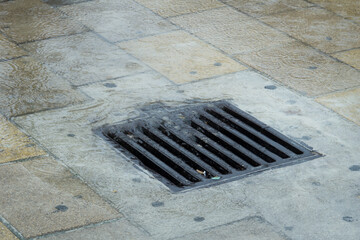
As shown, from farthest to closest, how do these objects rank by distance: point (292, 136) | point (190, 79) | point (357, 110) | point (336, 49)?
point (336, 49), point (190, 79), point (357, 110), point (292, 136)

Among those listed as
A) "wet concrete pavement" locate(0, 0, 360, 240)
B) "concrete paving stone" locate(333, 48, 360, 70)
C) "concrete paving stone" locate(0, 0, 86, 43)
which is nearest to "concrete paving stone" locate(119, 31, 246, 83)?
"wet concrete pavement" locate(0, 0, 360, 240)

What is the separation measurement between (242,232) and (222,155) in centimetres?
103

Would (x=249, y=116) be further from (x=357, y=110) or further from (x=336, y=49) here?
(x=336, y=49)

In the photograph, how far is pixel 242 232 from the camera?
454cm

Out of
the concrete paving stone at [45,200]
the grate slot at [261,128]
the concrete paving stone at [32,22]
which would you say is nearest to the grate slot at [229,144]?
the grate slot at [261,128]

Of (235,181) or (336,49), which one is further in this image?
(336,49)

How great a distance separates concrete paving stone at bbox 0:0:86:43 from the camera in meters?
7.52

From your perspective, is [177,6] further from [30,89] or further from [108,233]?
[108,233]

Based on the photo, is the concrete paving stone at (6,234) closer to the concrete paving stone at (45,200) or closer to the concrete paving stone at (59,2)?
the concrete paving stone at (45,200)

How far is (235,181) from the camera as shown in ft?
16.8

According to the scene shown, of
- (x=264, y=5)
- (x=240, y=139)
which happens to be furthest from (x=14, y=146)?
(x=264, y=5)

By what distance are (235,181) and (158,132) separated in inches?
34.8

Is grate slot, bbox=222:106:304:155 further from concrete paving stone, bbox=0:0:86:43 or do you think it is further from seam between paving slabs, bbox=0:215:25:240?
concrete paving stone, bbox=0:0:86:43

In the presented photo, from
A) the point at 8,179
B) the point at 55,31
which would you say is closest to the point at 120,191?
the point at 8,179
